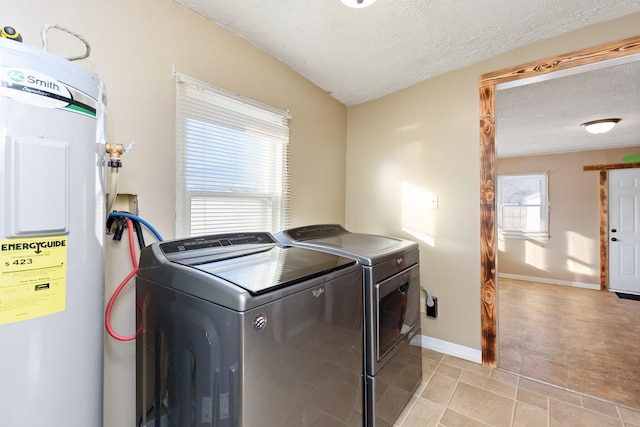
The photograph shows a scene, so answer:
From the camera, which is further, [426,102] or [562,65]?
[426,102]

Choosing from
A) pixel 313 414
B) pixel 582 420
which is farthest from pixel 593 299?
pixel 313 414

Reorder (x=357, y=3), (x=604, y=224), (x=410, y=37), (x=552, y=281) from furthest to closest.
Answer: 1. (x=552, y=281)
2. (x=604, y=224)
3. (x=410, y=37)
4. (x=357, y=3)

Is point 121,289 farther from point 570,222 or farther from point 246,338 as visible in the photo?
point 570,222

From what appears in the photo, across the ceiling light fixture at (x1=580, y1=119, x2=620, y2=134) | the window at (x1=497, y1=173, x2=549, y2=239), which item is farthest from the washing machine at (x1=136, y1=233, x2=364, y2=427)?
the window at (x1=497, y1=173, x2=549, y2=239)

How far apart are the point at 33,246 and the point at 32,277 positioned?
0.27 feet

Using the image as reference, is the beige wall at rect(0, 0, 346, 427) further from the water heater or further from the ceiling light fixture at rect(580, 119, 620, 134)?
the ceiling light fixture at rect(580, 119, 620, 134)

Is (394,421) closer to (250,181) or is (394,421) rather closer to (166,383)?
(166,383)

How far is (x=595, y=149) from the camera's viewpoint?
476 cm

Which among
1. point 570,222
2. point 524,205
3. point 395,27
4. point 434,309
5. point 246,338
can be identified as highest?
point 395,27

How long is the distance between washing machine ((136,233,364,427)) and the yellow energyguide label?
31 cm

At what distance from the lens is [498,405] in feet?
5.90

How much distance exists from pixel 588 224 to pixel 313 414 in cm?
588

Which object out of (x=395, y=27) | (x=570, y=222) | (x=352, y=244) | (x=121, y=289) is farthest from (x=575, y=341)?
(x=121, y=289)

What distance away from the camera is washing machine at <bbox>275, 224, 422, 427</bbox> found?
57.6 inches
